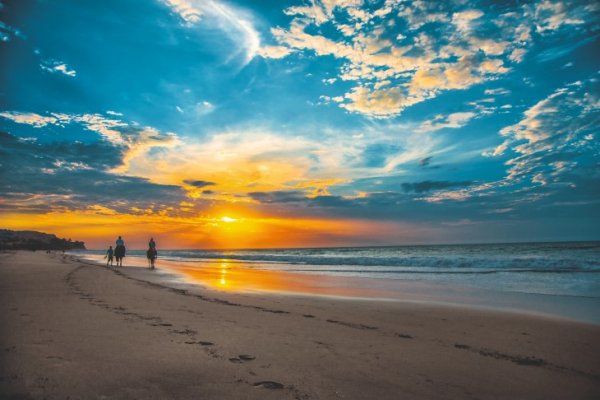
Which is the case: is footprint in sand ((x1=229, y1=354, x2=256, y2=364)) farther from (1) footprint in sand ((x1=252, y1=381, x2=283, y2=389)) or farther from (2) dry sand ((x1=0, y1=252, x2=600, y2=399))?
(1) footprint in sand ((x1=252, y1=381, x2=283, y2=389))

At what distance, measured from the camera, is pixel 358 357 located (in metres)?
4.41

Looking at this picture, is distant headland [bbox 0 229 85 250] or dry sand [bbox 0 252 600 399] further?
distant headland [bbox 0 229 85 250]

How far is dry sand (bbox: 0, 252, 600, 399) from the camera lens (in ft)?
10.5

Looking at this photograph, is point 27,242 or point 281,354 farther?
point 27,242

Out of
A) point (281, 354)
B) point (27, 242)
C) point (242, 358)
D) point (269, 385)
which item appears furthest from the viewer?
point (27, 242)

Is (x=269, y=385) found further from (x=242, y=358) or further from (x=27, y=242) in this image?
(x=27, y=242)

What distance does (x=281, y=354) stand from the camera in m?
4.39

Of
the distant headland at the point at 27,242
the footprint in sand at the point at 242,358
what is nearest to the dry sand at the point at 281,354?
the footprint in sand at the point at 242,358

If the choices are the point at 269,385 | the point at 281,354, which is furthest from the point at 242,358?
the point at 269,385

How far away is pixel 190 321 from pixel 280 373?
3.20 meters

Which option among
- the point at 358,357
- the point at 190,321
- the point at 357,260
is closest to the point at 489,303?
the point at 358,357

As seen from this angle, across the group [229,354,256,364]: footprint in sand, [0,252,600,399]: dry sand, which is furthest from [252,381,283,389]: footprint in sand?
[229,354,256,364]: footprint in sand

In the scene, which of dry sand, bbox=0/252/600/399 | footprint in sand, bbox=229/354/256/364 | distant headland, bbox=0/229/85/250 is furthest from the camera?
distant headland, bbox=0/229/85/250

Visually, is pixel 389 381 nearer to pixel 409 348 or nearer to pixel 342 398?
pixel 342 398
